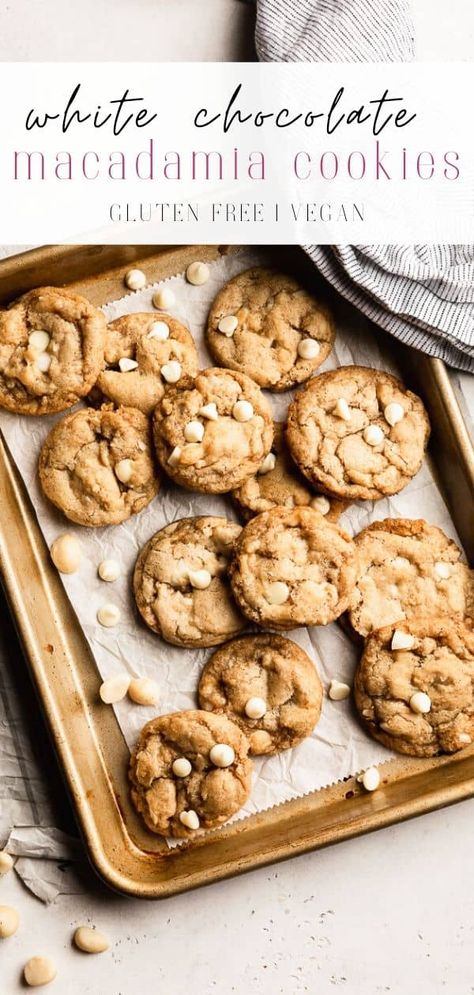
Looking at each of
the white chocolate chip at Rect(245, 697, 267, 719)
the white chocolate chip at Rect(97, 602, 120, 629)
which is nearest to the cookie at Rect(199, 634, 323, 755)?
the white chocolate chip at Rect(245, 697, 267, 719)

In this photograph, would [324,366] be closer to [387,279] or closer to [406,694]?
[387,279]

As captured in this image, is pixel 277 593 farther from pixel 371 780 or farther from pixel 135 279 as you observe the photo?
pixel 135 279

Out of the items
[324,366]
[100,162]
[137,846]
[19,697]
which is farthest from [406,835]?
[100,162]

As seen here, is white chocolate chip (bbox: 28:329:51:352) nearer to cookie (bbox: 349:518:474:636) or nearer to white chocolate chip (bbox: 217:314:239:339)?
white chocolate chip (bbox: 217:314:239:339)

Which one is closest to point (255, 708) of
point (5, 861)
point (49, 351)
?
point (5, 861)

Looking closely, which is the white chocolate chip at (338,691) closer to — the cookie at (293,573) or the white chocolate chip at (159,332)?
the cookie at (293,573)

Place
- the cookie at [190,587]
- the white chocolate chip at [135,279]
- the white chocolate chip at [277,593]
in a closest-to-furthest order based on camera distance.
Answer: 1. the white chocolate chip at [277,593]
2. the cookie at [190,587]
3. the white chocolate chip at [135,279]

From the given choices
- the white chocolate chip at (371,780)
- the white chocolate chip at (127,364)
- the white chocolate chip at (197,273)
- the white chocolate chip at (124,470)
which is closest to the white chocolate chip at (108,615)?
the white chocolate chip at (124,470)
